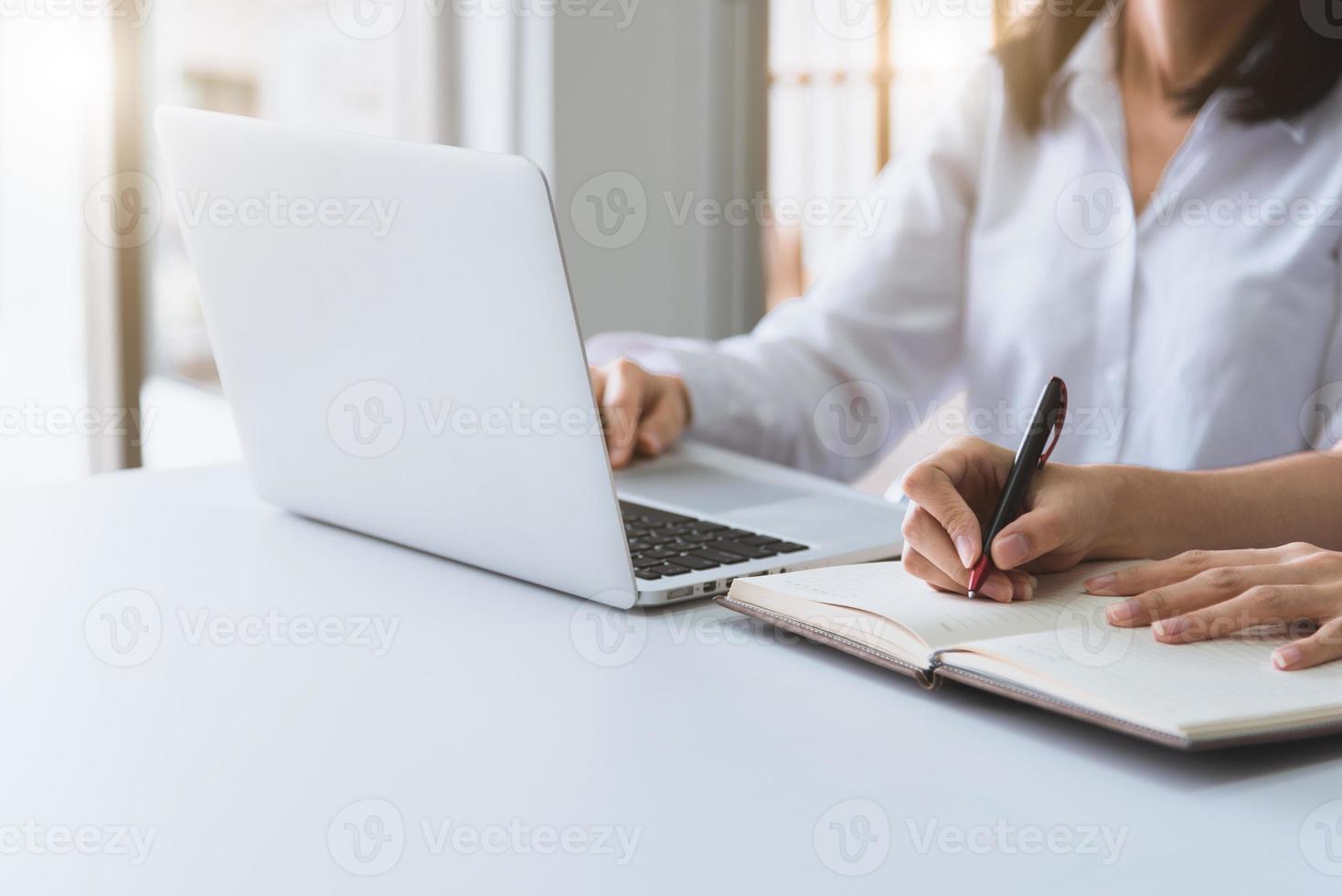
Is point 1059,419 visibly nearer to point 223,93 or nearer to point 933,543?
point 933,543

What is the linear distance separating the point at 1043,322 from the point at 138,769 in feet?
3.54

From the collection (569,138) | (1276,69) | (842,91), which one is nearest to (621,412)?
(1276,69)

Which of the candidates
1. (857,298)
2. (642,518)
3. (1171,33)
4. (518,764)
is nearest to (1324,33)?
(1171,33)

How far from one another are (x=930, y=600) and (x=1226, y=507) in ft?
0.89

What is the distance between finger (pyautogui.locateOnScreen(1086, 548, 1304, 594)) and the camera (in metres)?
0.69

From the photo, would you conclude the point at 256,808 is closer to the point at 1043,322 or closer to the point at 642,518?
the point at 642,518

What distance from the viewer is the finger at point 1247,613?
0.62 m

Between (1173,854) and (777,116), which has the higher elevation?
(777,116)

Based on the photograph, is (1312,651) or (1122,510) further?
(1122,510)

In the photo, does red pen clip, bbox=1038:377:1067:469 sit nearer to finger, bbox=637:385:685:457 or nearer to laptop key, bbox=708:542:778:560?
laptop key, bbox=708:542:778:560

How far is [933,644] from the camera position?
0.62m

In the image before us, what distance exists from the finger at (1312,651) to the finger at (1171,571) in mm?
84

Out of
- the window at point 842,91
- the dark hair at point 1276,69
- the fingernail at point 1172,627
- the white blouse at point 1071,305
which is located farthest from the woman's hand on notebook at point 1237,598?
the window at point 842,91

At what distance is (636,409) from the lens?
1113 millimetres
